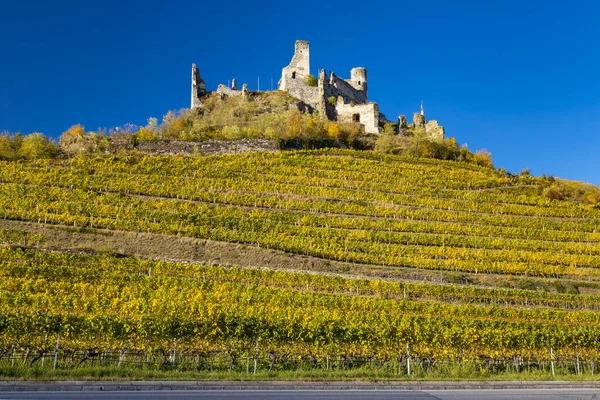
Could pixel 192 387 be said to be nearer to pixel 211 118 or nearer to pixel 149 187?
pixel 149 187

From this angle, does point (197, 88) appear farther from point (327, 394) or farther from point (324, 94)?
point (327, 394)

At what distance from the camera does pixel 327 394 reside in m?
15.4

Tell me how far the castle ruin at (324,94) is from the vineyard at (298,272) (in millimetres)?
15139

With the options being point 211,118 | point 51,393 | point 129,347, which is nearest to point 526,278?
point 129,347

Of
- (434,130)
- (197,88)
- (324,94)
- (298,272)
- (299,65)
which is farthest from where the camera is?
(299,65)

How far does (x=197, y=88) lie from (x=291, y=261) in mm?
46099

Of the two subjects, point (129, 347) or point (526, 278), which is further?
point (526, 278)

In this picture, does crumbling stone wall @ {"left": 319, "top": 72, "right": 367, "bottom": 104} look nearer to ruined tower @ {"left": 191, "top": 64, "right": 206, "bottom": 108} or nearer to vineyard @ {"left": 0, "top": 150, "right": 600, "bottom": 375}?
ruined tower @ {"left": 191, "top": 64, "right": 206, "bottom": 108}

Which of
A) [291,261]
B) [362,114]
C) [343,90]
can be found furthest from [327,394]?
[343,90]

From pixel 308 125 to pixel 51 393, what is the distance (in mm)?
49721

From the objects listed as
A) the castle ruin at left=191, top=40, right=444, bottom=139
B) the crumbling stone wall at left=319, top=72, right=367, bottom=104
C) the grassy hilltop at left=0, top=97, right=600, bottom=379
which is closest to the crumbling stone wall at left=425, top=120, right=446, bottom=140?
the castle ruin at left=191, top=40, right=444, bottom=139

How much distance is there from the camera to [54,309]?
2291 centimetres

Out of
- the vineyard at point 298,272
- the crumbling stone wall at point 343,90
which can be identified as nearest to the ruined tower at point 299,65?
the crumbling stone wall at point 343,90

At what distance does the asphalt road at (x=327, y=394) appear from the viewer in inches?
537
